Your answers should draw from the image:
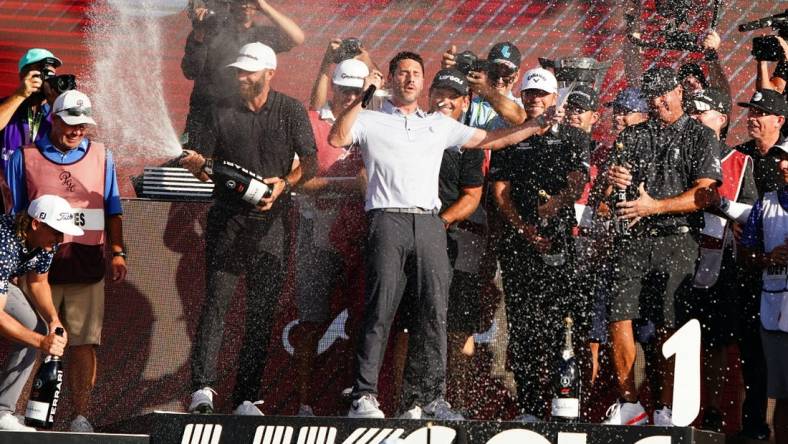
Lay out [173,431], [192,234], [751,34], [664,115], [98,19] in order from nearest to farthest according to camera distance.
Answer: [173,431], [664,115], [192,234], [751,34], [98,19]

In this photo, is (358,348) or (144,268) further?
(144,268)

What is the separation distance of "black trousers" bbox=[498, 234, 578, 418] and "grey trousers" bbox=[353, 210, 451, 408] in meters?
0.47

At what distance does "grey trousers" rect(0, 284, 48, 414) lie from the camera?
262 inches

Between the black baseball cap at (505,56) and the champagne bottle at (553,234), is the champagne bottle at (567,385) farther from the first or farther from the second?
the black baseball cap at (505,56)

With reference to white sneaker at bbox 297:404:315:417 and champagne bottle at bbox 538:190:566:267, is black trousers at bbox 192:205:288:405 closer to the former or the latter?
white sneaker at bbox 297:404:315:417

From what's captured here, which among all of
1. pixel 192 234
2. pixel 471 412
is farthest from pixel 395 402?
pixel 192 234

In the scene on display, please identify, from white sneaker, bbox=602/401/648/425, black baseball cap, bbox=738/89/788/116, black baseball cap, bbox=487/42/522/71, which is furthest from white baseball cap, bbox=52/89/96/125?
black baseball cap, bbox=738/89/788/116

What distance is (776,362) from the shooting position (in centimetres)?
658

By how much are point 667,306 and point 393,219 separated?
152cm

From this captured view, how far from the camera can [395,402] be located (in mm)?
7176

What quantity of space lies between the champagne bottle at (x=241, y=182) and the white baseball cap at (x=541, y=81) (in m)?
1.61

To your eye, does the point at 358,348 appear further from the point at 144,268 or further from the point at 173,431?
the point at 144,268

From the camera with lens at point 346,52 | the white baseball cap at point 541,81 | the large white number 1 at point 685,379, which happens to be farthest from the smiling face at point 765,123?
the camera with lens at point 346,52

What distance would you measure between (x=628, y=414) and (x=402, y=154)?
1.81m
